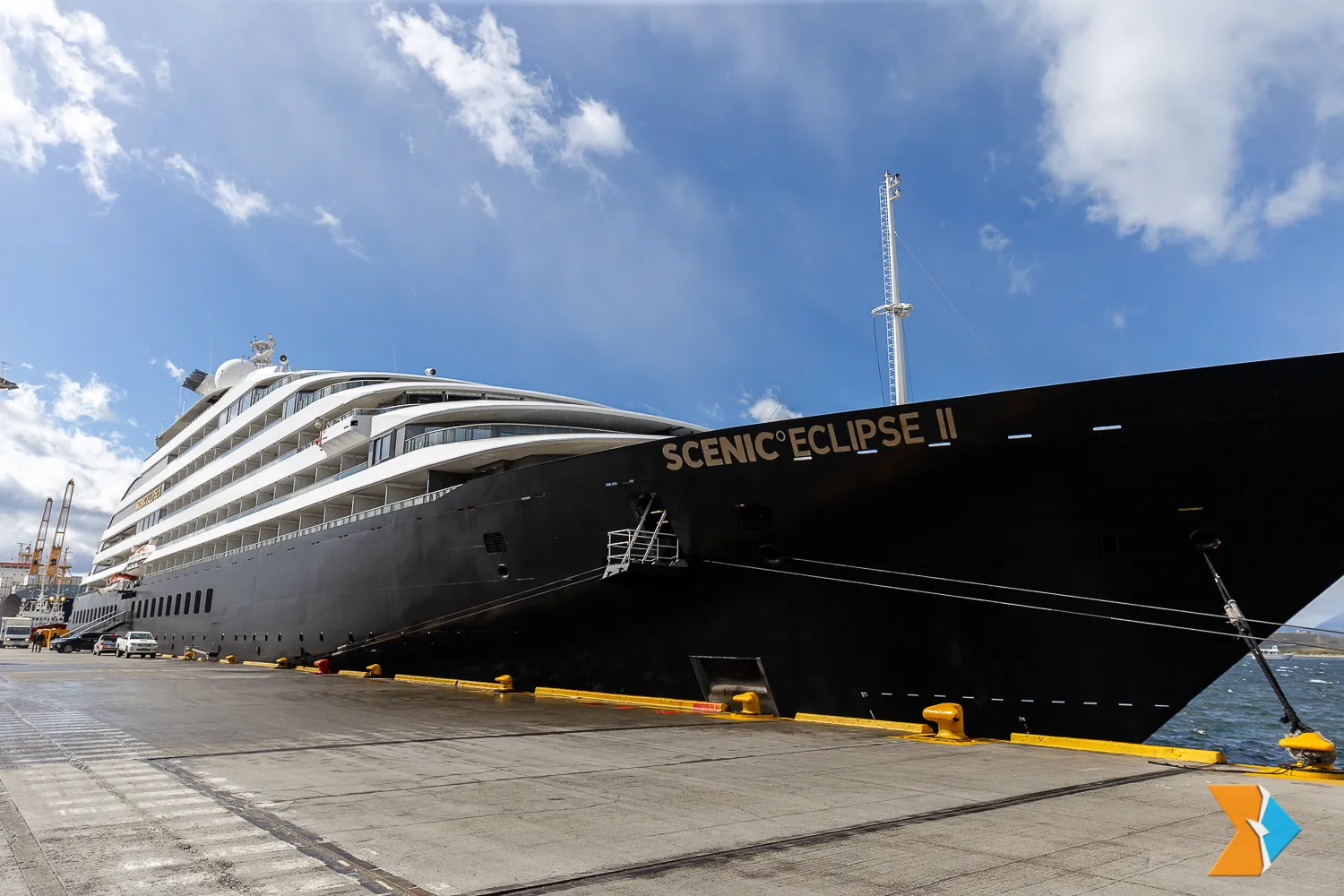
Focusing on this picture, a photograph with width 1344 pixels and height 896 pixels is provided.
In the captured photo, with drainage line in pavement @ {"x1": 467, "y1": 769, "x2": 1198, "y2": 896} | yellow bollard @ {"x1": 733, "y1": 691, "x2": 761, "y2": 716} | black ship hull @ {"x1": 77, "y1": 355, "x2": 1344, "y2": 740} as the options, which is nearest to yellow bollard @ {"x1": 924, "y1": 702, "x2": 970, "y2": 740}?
black ship hull @ {"x1": 77, "y1": 355, "x2": 1344, "y2": 740}

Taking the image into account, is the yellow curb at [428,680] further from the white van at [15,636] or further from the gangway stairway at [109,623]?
the white van at [15,636]

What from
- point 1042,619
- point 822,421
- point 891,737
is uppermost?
point 822,421

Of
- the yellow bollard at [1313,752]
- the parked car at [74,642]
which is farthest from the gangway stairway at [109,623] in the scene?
the yellow bollard at [1313,752]

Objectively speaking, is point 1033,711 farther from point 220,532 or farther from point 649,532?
point 220,532

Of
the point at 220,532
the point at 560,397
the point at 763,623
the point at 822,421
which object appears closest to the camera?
the point at 822,421

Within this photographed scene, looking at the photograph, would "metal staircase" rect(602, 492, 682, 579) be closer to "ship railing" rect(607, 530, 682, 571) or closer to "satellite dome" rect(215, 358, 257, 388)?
"ship railing" rect(607, 530, 682, 571)

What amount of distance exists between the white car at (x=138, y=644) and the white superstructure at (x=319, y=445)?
3.57m

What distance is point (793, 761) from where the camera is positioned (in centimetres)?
813

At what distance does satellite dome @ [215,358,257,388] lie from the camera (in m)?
38.7

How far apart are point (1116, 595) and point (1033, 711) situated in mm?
1680

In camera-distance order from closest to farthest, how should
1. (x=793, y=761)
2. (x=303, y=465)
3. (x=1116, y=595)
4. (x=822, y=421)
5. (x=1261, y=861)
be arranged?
1. (x=1261, y=861)
2. (x=793, y=761)
3. (x=1116, y=595)
4. (x=822, y=421)
5. (x=303, y=465)

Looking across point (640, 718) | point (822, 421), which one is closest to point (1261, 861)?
point (822, 421)

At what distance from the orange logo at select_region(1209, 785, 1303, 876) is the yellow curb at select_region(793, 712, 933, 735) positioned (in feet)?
15.9

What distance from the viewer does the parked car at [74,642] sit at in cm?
4206
